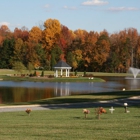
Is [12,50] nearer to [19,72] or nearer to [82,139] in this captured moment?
[19,72]

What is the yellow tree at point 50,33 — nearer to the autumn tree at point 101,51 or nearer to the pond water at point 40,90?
the autumn tree at point 101,51

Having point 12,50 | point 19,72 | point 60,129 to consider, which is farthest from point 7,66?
point 60,129

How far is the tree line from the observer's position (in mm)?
91188

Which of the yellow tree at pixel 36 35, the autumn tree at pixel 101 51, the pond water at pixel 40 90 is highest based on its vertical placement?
the yellow tree at pixel 36 35

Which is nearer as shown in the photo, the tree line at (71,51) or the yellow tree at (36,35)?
the tree line at (71,51)

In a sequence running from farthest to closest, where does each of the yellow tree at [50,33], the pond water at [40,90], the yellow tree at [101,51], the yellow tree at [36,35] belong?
the yellow tree at [36,35]
the yellow tree at [50,33]
the yellow tree at [101,51]
the pond water at [40,90]

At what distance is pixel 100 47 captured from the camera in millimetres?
92312

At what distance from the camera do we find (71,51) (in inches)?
3735

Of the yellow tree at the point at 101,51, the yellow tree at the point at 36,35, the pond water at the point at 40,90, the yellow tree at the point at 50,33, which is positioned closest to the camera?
the pond water at the point at 40,90

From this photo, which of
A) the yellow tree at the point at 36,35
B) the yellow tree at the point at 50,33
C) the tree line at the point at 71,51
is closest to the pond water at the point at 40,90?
the tree line at the point at 71,51

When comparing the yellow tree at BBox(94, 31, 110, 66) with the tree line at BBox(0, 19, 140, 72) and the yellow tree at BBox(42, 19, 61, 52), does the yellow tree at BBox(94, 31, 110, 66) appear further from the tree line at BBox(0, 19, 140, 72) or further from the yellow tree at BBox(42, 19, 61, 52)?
the yellow tree at BBox(42, 19, 61, 52)

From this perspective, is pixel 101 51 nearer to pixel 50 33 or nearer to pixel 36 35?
pixel 50 33

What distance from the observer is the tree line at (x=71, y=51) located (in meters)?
91.2

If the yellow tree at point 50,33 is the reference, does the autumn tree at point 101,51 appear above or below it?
below
